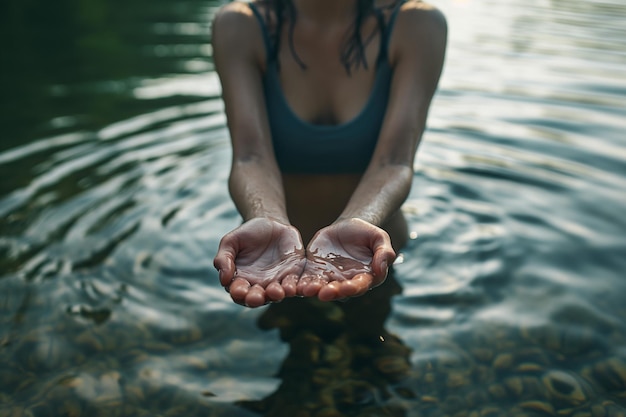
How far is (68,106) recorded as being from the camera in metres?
7.18

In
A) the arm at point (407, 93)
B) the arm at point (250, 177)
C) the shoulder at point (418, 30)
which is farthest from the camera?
the shoulder at point (418, 30)

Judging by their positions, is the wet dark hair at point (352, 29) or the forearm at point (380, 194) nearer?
the forearm at point (380, 194)

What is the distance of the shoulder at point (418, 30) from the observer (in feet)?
9.84

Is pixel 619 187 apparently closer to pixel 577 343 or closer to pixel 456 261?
pixel 456 261

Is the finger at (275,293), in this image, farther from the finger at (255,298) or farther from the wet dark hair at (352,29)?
the wet dark hair at (352,29)

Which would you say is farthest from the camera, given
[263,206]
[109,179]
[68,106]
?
[68,106]

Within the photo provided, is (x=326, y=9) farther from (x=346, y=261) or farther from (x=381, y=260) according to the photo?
(x=381, y=260)

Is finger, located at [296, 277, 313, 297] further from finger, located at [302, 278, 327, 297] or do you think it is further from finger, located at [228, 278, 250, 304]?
finger, located at [228, 278, 250, 304]

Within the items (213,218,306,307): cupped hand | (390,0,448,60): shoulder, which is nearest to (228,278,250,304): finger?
(213,218,306,307): cupped hand

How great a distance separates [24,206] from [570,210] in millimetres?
3992

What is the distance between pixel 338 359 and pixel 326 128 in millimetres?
1188

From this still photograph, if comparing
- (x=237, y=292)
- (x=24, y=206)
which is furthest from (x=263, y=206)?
(x=24, y=206)

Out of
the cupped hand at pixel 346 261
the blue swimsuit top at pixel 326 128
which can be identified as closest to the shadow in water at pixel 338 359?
the cupped hand at pixel 346 261

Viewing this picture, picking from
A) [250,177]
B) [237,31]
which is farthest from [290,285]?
[237,31]
